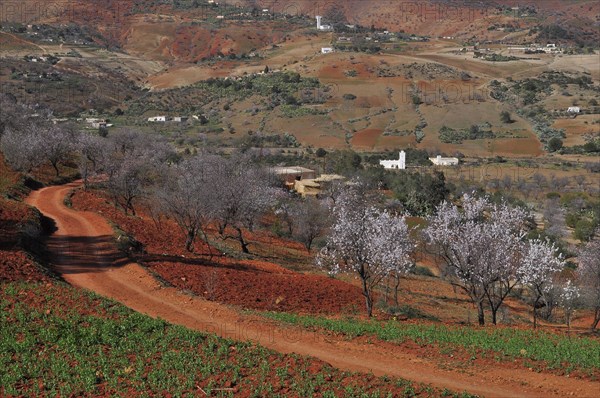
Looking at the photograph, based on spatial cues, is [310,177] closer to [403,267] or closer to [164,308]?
[403,267]

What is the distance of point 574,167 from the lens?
7875 cm

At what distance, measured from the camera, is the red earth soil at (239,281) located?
72.1 feet

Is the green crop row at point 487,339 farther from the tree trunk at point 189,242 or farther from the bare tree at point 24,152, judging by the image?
the bare tree at point 24,152

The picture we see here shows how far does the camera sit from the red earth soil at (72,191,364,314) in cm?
2197

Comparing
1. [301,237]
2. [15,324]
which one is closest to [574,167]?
[301,237]

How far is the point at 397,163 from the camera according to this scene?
7794cm

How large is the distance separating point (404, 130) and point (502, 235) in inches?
2871

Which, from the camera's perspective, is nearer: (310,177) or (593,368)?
(593,368)

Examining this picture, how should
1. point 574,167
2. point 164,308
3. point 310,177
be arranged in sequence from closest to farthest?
point 164,308
point 310,177
point 574,167

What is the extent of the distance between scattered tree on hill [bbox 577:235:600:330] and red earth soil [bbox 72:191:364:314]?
1004cm

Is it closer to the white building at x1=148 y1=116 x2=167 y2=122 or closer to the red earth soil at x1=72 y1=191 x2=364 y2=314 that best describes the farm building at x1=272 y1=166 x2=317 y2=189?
the red earth soil at x1=72 y1=191 x2=364 y2=314

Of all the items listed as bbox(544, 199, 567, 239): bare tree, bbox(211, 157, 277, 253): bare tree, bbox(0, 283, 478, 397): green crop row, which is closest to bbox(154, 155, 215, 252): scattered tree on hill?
bbox(211, 157, 277, 253): bare tree

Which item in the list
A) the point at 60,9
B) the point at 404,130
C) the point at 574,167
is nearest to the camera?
the point at 574,167

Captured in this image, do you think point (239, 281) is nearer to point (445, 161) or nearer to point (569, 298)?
point (569, 298)
